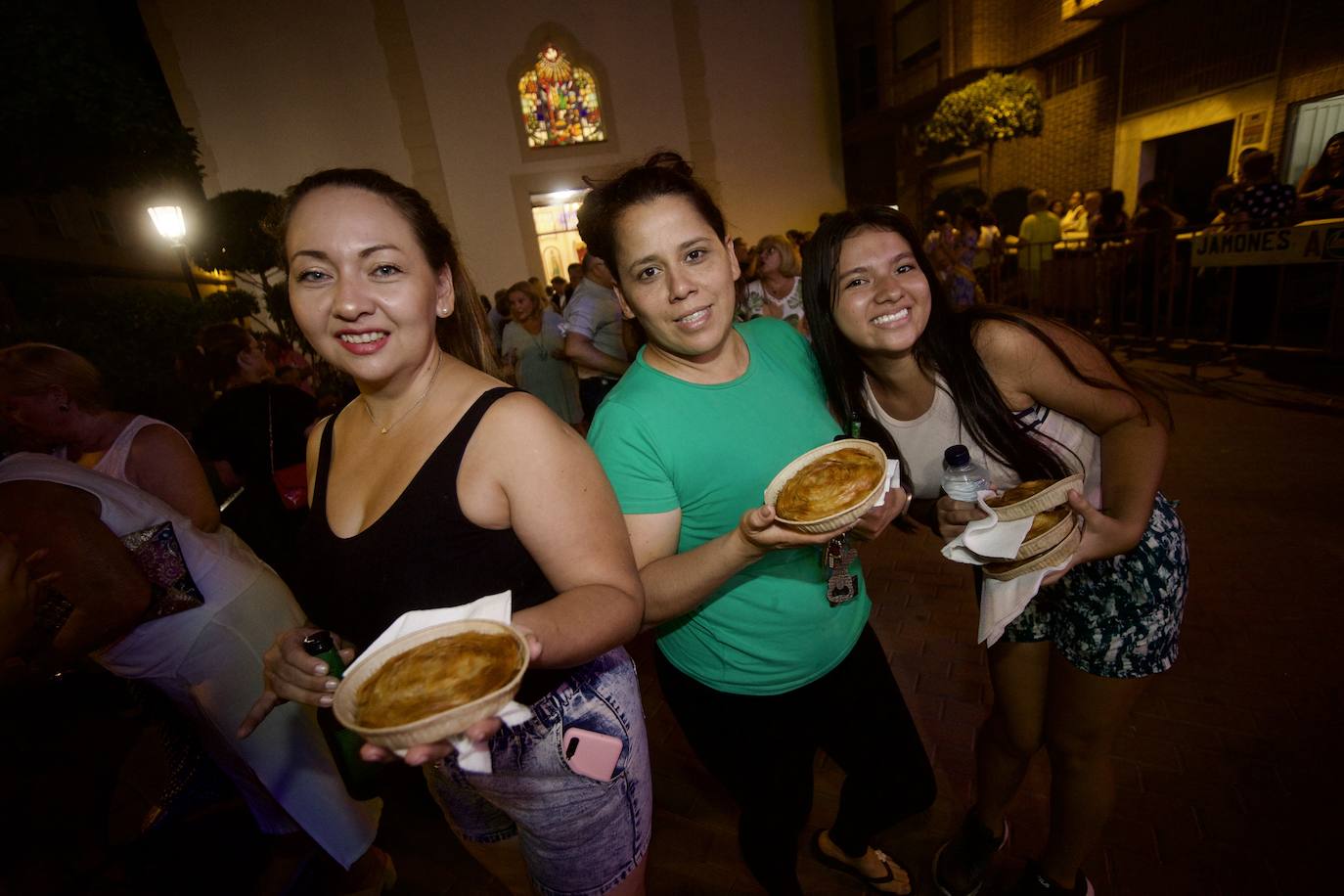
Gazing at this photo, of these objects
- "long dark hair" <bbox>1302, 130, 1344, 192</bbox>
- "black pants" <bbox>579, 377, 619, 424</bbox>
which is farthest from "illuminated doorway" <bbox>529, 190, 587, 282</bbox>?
"long dark hair" <bbox>1302, 130, 1344, 192</bbox>

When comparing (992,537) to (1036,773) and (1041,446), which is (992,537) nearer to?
(1041,446)

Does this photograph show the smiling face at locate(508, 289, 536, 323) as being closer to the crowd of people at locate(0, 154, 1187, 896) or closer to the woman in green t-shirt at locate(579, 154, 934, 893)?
the crowd of people at locate(0, 154, 1187, 896)

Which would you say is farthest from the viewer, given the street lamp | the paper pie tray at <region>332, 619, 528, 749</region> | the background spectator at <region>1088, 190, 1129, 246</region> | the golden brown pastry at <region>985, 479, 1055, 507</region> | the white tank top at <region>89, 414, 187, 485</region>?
the street lamp

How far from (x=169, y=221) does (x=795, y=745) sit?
1200 cm

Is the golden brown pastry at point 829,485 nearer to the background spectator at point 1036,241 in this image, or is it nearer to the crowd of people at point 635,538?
the crowd of people at point 635,538

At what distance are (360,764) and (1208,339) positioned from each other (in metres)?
10.5

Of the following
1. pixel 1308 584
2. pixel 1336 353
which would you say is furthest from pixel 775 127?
pixel 1308 584

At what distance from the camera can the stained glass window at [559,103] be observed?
17.0 m

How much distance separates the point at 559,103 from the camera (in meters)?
17.2

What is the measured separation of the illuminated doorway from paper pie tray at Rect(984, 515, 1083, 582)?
17.5 m

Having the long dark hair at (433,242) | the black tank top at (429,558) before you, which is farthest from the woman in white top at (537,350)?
the black tank top at (429,558)

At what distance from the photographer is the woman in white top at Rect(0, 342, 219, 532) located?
2424 millimetres

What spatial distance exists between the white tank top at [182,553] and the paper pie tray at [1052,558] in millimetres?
2976

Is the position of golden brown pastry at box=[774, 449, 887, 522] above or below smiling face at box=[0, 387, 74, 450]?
below
